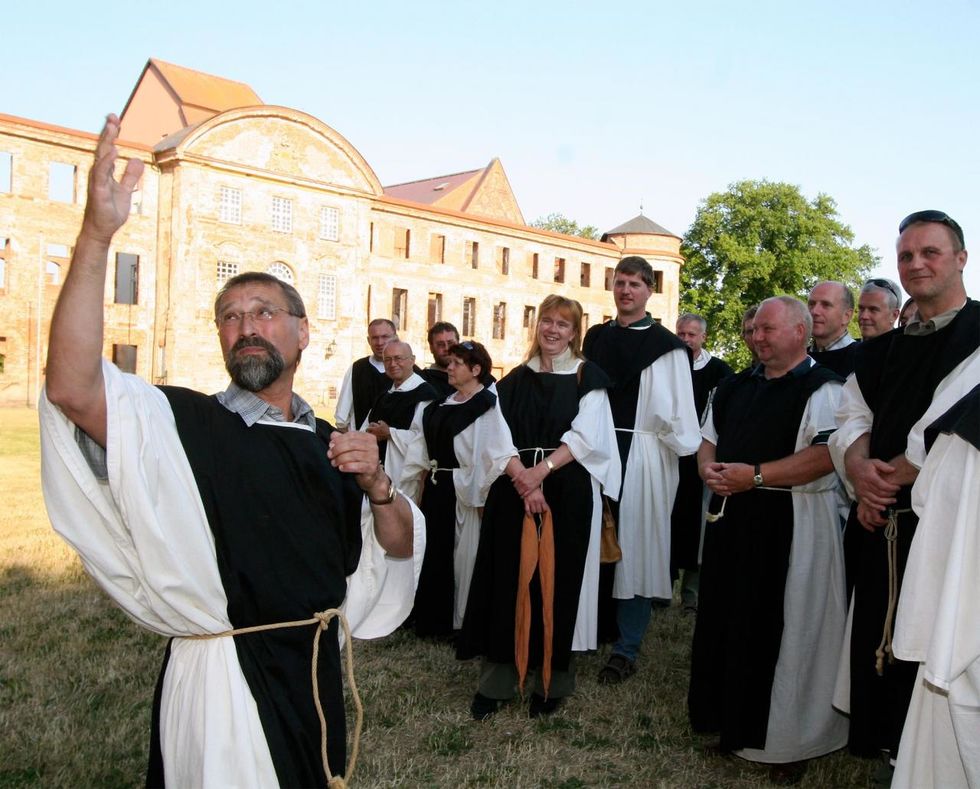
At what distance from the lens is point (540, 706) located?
17.5 ft

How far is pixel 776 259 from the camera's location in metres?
45.2

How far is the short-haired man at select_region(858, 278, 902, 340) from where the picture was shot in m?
6.21

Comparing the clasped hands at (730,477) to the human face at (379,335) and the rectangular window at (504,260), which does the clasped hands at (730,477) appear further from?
the rectangular window at (504,260)

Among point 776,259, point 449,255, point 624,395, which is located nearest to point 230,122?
point 449,255

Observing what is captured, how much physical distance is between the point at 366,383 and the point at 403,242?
38144 mm

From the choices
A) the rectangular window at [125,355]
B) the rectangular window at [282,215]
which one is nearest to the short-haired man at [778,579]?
the rectangular window at [125,355]

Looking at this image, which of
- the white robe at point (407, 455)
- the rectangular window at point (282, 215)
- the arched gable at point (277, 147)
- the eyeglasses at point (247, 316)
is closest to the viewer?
the eyeglasses at point (247, 316)

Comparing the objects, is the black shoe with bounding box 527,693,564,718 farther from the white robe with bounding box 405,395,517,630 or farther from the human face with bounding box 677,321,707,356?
the human face with bounding box 677,321,707,356

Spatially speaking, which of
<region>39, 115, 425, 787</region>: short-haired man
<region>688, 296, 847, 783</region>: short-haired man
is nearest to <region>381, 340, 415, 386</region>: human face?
<region>688, 296, 847, 783</region>: short-haired man

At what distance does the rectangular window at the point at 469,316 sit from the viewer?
48.9 meters

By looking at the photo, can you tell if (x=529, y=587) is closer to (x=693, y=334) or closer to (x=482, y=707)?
(x=482, y=707)

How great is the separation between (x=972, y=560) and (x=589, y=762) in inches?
107

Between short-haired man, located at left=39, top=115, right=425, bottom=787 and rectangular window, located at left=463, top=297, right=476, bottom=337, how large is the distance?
4597cm

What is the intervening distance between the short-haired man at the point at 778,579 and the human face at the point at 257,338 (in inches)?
102
